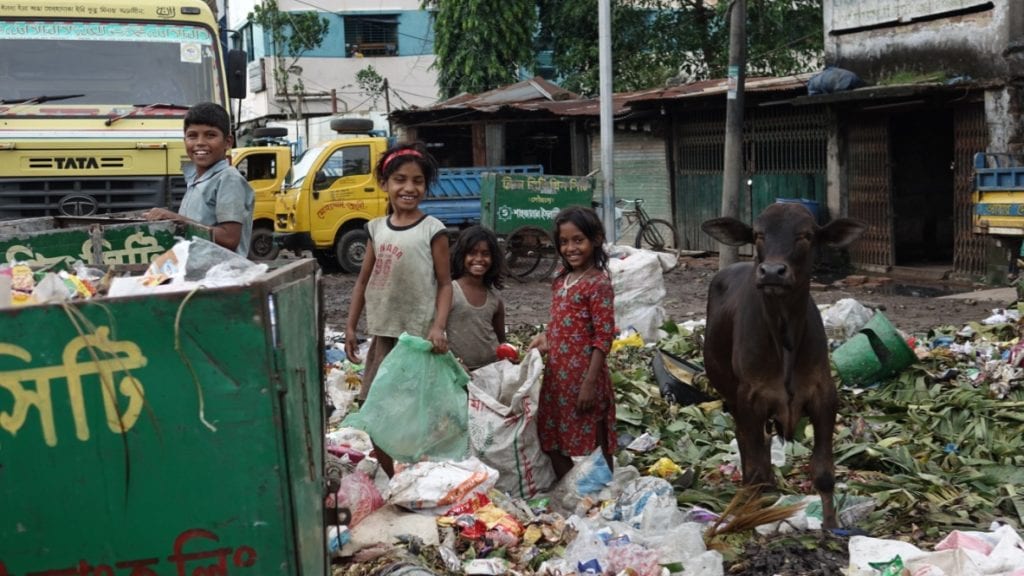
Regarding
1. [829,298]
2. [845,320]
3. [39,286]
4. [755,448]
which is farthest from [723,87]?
[39,286]

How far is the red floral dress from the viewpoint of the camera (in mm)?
5359

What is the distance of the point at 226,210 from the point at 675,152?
16622 mm

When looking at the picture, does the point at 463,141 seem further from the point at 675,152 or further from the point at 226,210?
the point at 226,210

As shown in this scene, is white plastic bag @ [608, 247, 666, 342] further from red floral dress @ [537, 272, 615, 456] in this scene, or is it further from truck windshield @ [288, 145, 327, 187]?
truck windshield @ [288, 145, 327, 187]

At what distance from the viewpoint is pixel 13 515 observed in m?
2.68

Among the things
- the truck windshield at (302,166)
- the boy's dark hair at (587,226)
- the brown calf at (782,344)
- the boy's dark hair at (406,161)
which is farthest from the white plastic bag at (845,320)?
the truck windshield at (302,166)

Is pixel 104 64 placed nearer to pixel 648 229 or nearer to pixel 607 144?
pixel 607 144

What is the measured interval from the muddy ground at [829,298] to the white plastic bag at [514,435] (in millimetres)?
6490

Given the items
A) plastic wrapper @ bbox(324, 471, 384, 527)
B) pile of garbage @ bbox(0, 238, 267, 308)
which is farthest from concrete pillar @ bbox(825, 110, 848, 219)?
pile of garbage @ bbox(0, 238, 267, 308)

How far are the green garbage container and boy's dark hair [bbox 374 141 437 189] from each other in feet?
8.71

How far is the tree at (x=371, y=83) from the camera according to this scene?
3497cm

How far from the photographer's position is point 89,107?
1036cm

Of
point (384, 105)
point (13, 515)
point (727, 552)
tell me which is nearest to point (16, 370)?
point (13, 515)

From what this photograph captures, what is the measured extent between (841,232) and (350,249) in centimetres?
1399
